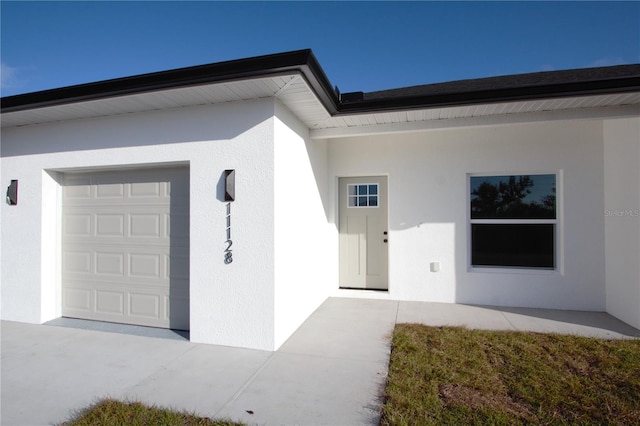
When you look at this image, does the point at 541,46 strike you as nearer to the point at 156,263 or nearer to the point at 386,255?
the point at 386,255

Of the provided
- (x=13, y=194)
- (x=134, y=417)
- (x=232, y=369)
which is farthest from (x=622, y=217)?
(x=13, y=194)

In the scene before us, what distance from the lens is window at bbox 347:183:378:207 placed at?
6516mm

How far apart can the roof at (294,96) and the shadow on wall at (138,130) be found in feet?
0.42

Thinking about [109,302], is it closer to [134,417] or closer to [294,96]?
[134,417]

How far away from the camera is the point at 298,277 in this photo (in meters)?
4.79

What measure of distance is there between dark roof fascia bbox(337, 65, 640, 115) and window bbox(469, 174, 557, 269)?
2060mm

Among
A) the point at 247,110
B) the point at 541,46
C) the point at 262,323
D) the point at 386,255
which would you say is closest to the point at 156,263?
the point at 262,323

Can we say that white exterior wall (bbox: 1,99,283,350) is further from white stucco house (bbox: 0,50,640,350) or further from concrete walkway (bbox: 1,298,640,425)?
concrete walkway (bbox: 1,298,640,425)

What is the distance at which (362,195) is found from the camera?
21.6ft

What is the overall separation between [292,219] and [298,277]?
2.93 feet

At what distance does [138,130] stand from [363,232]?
427 centimetres

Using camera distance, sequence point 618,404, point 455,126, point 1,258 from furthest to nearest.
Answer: point 1,258, point 455,126, point 618,404

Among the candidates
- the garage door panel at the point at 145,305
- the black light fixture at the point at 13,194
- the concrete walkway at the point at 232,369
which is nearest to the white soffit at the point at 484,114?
the concrete walkway at the point at 232,369

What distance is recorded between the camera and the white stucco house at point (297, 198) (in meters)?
4.03
